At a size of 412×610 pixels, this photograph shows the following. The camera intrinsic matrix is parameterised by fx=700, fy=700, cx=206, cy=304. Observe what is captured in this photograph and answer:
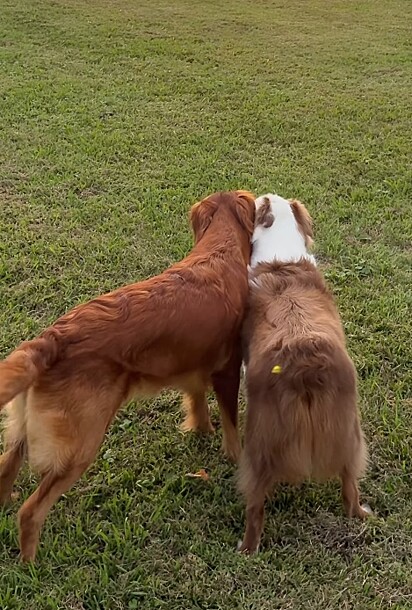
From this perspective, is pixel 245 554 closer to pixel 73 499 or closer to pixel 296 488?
pixel 296 488

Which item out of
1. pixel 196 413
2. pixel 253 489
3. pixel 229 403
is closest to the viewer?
pixel 253 489

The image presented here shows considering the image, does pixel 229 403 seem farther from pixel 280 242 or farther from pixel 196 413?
pixel 280 242

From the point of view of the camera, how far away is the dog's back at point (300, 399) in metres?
2.50

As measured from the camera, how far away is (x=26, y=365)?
239 cm

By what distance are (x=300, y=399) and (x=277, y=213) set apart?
124cm

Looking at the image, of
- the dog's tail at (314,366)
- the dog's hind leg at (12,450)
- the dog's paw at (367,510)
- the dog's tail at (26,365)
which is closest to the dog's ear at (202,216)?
the dog's tail at (314,366)

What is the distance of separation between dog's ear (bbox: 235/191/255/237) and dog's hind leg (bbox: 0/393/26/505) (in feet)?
4.60

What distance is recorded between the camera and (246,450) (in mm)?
2674

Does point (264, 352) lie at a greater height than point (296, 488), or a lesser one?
greater

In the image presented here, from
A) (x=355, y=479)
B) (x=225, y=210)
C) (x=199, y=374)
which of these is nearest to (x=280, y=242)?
(x=225, y=210)

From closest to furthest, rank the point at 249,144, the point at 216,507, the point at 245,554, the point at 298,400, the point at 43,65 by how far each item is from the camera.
Result: 1. the point at 298,400
2. the point at 245,554
3. the point at 216,507
4. the point at 249,144
5. the point at 43,65

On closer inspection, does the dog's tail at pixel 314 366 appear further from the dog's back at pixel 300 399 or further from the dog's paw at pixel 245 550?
the dog's paw at pixel 245 550

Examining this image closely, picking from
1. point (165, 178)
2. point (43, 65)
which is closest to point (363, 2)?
point (43, 65)

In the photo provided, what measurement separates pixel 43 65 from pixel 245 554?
697 cm
